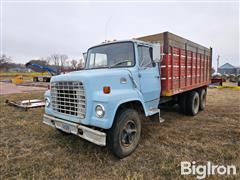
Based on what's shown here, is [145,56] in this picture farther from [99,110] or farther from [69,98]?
[69,98]

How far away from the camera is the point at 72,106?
3.32 meters

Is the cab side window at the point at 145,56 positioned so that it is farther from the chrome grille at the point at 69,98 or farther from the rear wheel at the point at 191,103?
the rear wheel at the point at 191,103

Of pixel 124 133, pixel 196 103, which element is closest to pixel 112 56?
pixel 124 133

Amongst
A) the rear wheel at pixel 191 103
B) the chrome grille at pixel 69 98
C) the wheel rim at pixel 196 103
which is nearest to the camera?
the chrome grille at pixel 69 98

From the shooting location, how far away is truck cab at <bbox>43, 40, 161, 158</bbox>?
301 centimetres

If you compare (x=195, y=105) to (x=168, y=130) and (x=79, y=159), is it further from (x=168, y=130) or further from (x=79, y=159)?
(x=79, y=159)

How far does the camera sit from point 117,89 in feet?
10.9

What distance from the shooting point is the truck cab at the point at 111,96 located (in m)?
3.01

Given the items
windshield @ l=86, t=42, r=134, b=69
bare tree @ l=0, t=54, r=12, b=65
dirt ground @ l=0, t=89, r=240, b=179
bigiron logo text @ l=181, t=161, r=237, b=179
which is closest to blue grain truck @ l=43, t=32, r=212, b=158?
windshield @ l=86, t=42, r=134, b=69

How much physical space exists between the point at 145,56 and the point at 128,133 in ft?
6.32

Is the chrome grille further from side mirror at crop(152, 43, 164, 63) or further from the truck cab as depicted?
side mirror at crop(152, 43, 164, 63)

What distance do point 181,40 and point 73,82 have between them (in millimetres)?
3825

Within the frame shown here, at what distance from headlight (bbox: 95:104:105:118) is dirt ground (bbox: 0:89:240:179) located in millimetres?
1027

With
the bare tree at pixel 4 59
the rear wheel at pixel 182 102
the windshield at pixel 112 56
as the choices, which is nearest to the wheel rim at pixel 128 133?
the windshield at pixel 112 56
